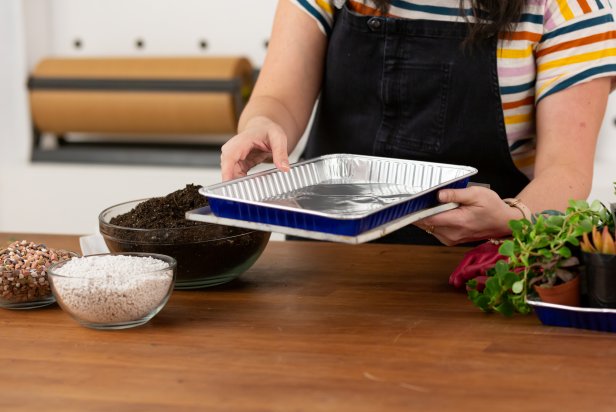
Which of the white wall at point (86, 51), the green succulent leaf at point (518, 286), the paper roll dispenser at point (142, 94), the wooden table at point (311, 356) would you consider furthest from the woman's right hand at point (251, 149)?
the white wall at point (86, 51)

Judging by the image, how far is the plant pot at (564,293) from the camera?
4.19 ft

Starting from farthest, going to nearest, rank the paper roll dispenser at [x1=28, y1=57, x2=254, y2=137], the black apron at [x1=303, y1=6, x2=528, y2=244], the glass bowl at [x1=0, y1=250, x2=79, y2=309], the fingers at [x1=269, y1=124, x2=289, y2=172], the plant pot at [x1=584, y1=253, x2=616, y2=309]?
the paper roll dispenser at [x1=28, y1=57, x2=254, y2=137] → the black apron at [x1=303, y1=6, x2=528, y2=244] → the fingers at [x1=269, y1=124, x2=289, y2=172] → the glass bowl at [x1=0, y1=250, x2=79, y2=309] → the plant pot at [x1=584, y1=253, x2=616, y2=309]

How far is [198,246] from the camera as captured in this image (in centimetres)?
144

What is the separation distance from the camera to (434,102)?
1.93 m

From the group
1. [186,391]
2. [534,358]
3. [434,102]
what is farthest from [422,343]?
[434,102]

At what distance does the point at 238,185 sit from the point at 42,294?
336 millimetres

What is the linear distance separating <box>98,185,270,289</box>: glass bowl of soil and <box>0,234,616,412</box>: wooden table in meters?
0.04

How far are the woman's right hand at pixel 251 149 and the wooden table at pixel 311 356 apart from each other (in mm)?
207

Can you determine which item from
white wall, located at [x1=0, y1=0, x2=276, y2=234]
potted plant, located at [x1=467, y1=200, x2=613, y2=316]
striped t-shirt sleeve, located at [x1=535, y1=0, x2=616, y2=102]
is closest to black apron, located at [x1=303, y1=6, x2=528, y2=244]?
striped t-shirt sleeve, located at [x1=535, y1=0, x2=616, y2=102]

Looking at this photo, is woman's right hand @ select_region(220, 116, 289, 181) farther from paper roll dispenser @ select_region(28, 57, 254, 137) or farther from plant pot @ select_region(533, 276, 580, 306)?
paper roll dispenser @ select_region(28, 57, 254, 137)

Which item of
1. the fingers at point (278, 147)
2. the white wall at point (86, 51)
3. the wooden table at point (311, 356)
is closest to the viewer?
the wooden table at point (311, 356)

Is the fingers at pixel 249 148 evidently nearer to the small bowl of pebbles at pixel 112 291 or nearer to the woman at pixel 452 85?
the woman at pixel 452 85

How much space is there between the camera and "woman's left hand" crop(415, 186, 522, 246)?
1.42m

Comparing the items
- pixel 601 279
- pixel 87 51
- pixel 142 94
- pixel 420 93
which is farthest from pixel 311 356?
pixel 87 51
